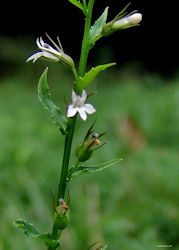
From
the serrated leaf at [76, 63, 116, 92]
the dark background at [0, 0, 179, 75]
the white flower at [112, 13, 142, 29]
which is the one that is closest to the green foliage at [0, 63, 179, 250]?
the serrated leaf at [76, 63, 116, 92]

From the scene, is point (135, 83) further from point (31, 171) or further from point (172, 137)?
point (31, 171)

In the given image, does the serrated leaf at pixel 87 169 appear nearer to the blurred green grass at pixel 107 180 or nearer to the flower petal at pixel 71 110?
the flower petal at pixel 71 110

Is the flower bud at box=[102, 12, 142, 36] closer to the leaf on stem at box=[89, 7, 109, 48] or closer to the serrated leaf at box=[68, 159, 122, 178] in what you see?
the leaf on stem at box=[89, 7, 109, 48]

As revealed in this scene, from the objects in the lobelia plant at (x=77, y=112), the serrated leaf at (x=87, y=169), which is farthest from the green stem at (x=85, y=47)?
the serrated leaf at (x=87, y=169)

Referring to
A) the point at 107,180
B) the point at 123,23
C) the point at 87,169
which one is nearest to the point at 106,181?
the point at 107,180

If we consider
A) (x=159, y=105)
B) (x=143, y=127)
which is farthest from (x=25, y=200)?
(x=159, y=105)
